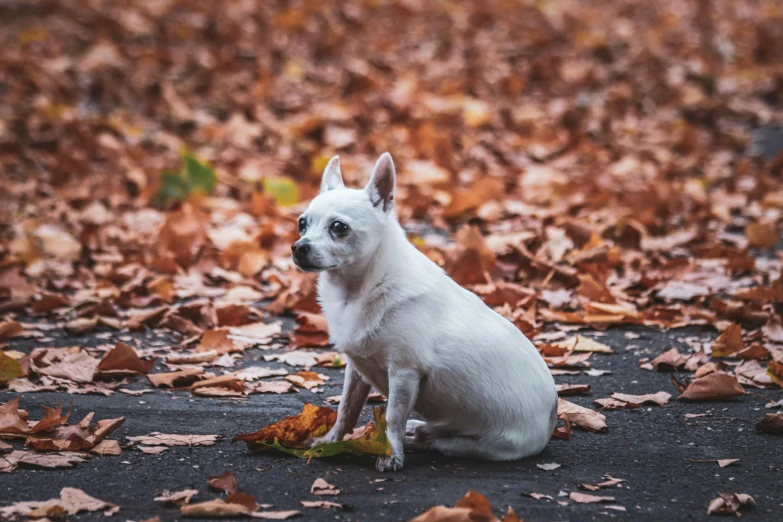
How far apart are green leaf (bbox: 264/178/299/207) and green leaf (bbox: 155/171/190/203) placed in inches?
23.3

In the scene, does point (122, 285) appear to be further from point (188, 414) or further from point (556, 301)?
point (556, 301)

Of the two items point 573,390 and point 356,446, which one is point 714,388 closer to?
point 573,390

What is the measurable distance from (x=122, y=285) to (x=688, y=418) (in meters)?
3.14

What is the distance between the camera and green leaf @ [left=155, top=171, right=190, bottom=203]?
6.44m

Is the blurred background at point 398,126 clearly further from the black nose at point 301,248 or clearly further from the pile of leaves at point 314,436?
the black nose at point 301,248

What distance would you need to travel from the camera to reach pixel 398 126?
326 inches

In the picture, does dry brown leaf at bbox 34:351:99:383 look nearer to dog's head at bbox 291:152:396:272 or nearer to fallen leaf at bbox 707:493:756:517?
dog's head at bbox 291:152:396:272

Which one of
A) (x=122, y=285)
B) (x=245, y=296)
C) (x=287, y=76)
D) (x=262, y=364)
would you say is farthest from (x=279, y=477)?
(x=287, y=76)

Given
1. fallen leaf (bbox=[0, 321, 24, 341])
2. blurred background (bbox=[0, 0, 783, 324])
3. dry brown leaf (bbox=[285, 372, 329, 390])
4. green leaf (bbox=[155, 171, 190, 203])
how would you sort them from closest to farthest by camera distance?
dry brown leaf (bbox=[285, 372, 329, 390]), fallen leaf (bbox=[0, 321, 24, 341]), blurred background (bbox=[0, 0, 783, 324]), green leaf (bbox=[155, 171, 190, 203])

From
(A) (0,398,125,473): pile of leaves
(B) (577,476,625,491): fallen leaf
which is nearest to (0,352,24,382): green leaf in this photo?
(A) (0,398,125,473): pile of leaves

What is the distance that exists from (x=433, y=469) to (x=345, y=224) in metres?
0.85

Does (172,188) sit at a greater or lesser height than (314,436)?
greater

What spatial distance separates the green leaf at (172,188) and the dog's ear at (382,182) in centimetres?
368

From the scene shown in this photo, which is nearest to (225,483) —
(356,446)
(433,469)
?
(356,446)
